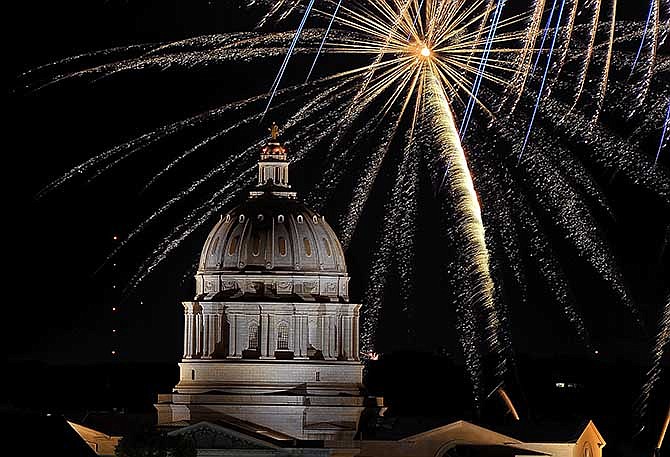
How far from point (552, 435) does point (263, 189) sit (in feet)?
45.7

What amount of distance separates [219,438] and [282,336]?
20.2 feet

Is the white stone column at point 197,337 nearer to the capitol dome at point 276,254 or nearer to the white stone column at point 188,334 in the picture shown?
the white stone column at point 188,334

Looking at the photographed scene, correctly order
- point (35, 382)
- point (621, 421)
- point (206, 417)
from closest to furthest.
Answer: point (206, 417)
point (621, 421)
point (35, 382)

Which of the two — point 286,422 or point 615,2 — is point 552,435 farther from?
point 615,2

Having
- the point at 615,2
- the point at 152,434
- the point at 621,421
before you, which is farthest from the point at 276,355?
the point at 615,2

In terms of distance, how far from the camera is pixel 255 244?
106375 millimetres

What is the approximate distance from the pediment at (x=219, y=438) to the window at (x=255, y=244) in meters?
7.84

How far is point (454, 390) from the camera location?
128875 mm

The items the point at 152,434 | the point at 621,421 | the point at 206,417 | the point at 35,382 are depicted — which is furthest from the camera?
the point at 35,382

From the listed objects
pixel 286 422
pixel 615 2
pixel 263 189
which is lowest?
pixel 615 2

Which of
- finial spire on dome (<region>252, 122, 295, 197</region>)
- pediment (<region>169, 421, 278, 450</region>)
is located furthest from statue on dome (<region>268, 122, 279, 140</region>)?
pediment (<region>169, 421, 278, 450</region>)

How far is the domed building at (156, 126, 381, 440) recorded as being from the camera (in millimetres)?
105188

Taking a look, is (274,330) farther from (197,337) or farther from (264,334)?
(197,337)

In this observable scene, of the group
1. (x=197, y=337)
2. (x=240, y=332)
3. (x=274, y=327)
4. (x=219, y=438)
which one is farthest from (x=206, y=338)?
(x=219, y=438)
